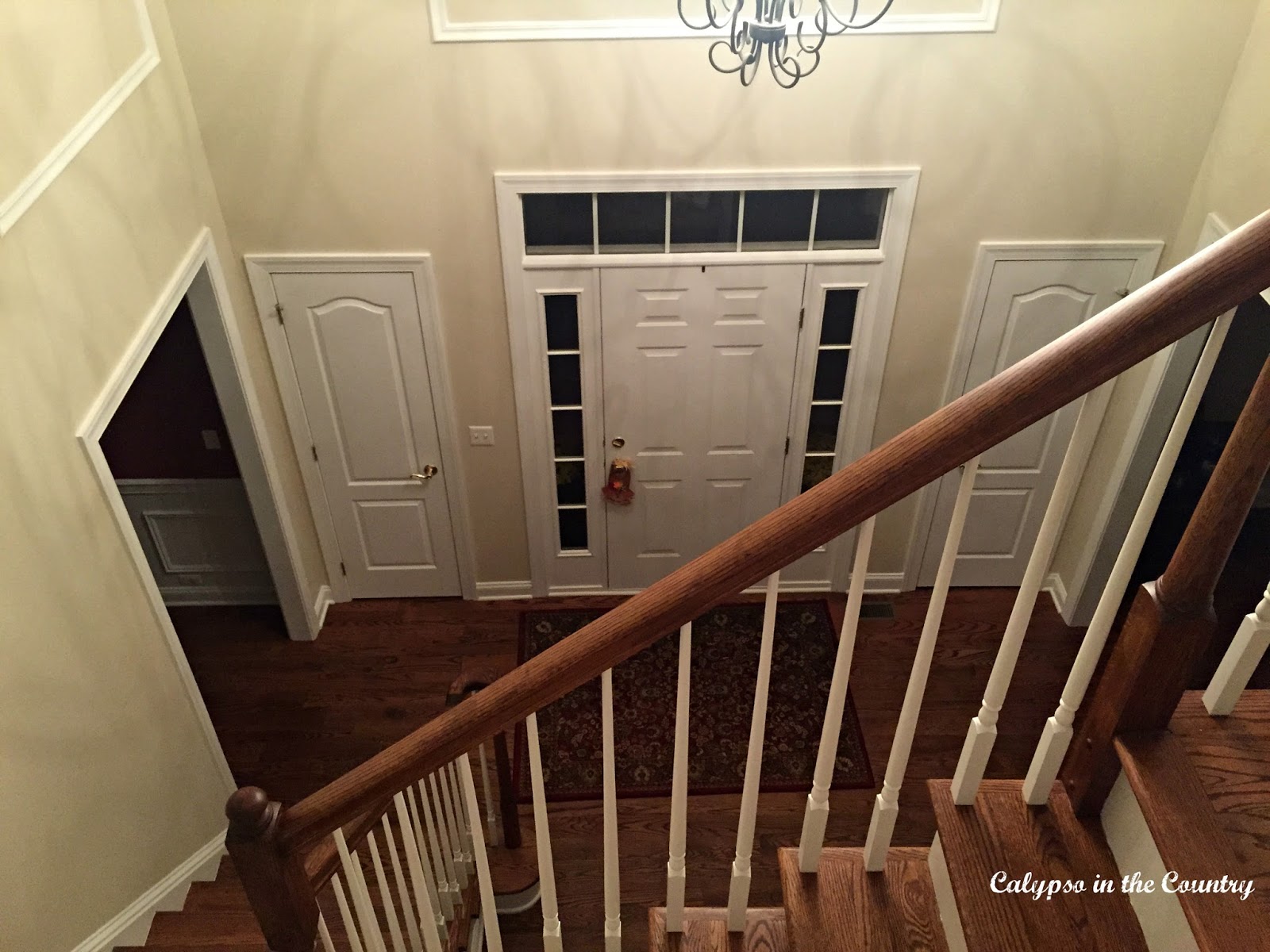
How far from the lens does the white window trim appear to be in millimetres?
3973

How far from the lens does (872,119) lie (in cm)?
386

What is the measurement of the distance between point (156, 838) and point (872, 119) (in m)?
3.71

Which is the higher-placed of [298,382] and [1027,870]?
[1027,870]

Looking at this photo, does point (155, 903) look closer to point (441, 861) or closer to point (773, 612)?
point (441, 861)

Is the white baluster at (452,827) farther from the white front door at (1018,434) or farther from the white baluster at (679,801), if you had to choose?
the white front door at (1018,434)

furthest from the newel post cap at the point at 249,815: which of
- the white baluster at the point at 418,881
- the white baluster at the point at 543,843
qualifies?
the white baluster at the point at 543,843

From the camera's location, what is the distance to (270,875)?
1.45 meters

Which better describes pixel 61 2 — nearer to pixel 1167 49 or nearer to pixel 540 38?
pixel 540 38

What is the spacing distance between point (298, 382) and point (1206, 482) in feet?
14.1

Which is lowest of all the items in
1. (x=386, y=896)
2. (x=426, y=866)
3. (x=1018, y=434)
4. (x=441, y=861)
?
(x=441, y=861)

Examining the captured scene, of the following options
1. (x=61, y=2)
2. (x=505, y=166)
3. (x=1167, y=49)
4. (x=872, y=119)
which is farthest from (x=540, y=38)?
(x=1167, y=49)

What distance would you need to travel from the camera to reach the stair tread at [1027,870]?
1.40 m

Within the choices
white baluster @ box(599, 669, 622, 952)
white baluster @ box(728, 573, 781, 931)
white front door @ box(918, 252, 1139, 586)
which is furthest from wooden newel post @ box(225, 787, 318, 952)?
white front door @ box(918, 252, 1139, 586)

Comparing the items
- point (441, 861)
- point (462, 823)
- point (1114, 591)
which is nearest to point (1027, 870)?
point (1114, 591)
